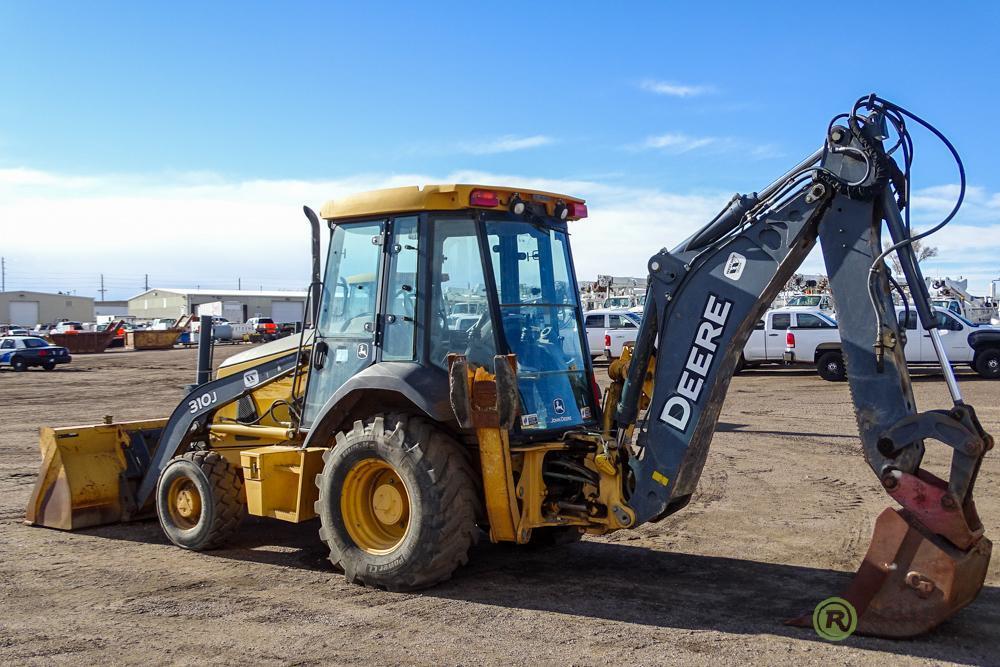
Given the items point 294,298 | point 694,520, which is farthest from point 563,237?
point 294,298

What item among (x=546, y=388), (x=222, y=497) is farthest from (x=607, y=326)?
(x=546, y=388)

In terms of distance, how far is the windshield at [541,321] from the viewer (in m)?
6.60

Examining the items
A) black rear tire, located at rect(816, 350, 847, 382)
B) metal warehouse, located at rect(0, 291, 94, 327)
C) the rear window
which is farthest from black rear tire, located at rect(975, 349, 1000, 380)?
metal warehouse, located at rect(0, 291, 94, 327)

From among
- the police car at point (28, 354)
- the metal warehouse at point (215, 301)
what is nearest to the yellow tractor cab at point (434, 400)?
the police car at point (28, 354)

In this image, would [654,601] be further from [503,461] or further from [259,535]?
[259,535]

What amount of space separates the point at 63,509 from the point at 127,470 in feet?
2.09

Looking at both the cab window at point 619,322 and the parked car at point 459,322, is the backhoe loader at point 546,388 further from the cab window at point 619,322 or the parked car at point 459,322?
the cab window at point 619,322

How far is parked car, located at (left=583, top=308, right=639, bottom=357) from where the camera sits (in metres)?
29.2

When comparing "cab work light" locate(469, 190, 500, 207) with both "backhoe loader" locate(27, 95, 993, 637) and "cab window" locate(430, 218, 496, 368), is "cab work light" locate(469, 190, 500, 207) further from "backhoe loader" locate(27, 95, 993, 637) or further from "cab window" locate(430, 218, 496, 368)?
"cab window" locate(430, 218, 496, 368)

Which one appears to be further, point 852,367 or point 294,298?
point 294,298

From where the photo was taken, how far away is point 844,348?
545cm

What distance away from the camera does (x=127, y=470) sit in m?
8.90

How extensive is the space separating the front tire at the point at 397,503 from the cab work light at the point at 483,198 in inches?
59.9

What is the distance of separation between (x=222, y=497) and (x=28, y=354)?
31720 mm
